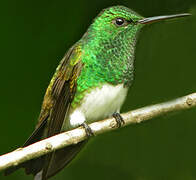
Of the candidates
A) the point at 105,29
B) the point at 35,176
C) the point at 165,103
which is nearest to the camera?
the point at 165,103

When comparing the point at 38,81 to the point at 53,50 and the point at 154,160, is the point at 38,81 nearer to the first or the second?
the point at 53,50

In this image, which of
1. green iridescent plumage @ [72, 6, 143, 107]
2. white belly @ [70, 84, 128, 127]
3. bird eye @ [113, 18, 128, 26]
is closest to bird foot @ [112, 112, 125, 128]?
white belly @ [70, 84, 128, 127]

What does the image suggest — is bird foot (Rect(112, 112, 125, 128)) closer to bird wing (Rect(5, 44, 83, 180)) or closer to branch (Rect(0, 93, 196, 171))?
branch (Rect(0, 93, 196, 171))

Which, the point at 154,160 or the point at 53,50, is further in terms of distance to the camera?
the point at 154,160

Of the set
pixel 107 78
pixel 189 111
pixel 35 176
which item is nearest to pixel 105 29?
pixel 107 78

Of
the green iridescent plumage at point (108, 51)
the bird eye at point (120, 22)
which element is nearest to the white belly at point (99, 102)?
the green iridescent plumage at point (108, 51)

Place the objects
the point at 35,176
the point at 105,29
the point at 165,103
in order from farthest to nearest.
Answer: the point at 105,29, the point at 35,176, the point at 165,103

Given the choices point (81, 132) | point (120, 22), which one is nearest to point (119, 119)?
point (81, 132)
